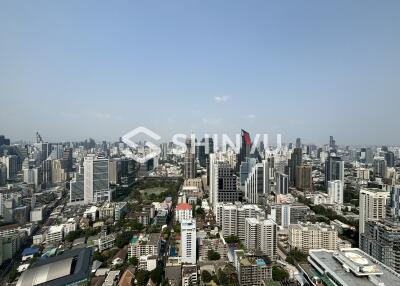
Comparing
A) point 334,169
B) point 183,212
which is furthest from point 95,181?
point 334,169

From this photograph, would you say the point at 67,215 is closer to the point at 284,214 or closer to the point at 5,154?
the point at 5,154

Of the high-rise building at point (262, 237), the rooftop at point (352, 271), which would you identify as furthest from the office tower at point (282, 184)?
the rooftop at point (352, 271)

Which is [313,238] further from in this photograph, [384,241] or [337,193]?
[337,193]

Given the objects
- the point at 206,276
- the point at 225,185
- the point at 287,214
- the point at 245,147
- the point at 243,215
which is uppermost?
the point at 245,147

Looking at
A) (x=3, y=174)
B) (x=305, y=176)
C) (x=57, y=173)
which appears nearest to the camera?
(x=3, y=174)

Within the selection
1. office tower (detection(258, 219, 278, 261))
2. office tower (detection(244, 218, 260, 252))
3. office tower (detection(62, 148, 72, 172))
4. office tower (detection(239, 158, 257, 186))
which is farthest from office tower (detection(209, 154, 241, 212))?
office tower (detection(62, 148, 72, 172))

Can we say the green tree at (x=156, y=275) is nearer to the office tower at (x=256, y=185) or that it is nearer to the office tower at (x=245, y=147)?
the office tower at (x=256, y=185)
